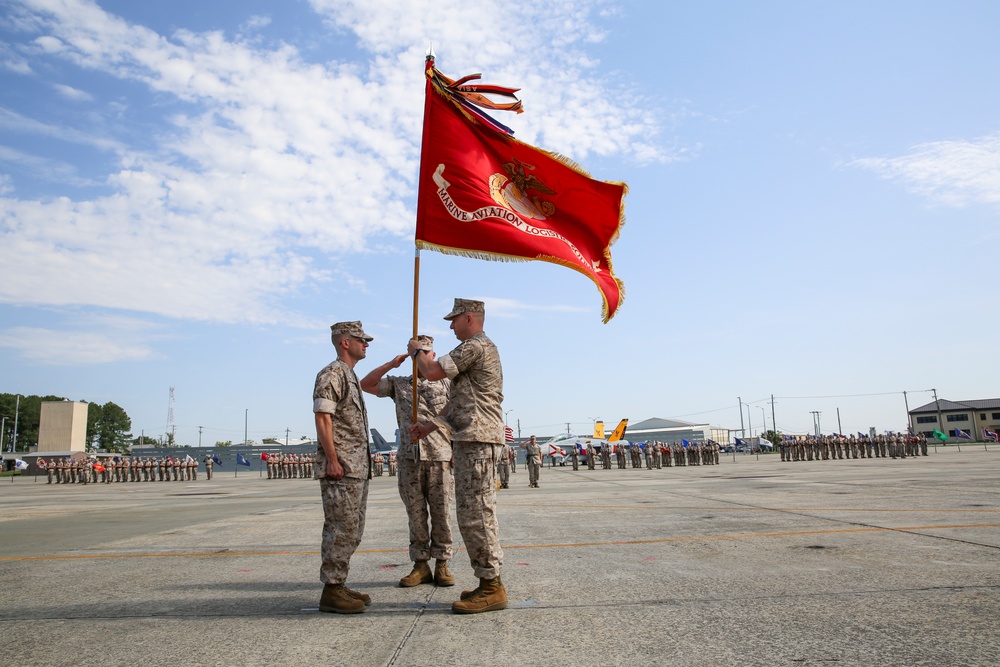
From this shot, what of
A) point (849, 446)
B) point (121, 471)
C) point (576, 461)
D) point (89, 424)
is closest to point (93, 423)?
point (89, 424)

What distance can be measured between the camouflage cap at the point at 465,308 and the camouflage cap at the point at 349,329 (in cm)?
66

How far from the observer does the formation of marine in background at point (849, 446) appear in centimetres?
4038

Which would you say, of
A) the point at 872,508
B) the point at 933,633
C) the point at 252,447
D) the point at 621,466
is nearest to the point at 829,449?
the point at 621,466

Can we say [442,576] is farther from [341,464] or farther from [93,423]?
[93,423]

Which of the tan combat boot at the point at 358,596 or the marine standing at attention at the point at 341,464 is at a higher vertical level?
the marine standing at attention at the point at 341,464

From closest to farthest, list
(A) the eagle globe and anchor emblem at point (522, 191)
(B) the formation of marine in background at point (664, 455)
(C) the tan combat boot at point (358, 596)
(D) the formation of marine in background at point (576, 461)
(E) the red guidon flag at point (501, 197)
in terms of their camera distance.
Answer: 1. (C) the tan combat boot at point (358, 596)
2. (E) the red guidon flag at point (501, 197)
3. (A) the eagle globe and anchor emblem at point (522, 191)
4. (D) the formation of marine in background at point (576, 461)
5. (B) the formation of marine in background at point (664, 455)

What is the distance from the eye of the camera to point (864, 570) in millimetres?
4605

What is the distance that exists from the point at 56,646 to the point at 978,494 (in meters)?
12.6

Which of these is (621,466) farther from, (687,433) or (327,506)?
(687,433)

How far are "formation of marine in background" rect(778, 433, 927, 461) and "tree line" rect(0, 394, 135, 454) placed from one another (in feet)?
350

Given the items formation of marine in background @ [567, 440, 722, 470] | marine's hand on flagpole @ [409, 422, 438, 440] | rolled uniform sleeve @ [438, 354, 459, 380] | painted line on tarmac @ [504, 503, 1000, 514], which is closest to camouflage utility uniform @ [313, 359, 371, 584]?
marine's hand on flagpole @ [409, 422, 438, 440]

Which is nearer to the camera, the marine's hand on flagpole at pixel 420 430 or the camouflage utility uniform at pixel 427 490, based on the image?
the marine's hand on flagpole at pixel 420 430

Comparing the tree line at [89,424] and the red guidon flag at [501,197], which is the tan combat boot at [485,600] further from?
the tree line at [89,424]

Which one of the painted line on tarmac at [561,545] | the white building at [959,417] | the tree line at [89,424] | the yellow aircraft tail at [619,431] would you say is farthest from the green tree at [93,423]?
the white building at [959,417]
